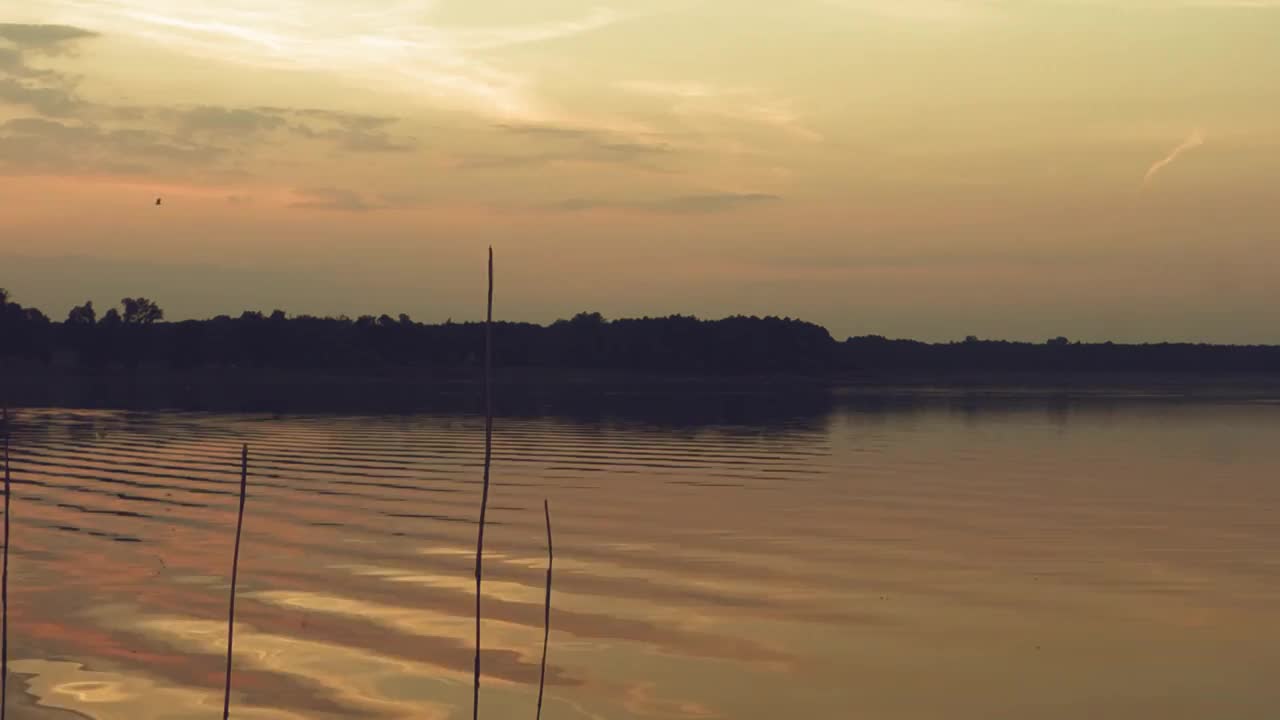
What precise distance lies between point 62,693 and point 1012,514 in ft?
66.3

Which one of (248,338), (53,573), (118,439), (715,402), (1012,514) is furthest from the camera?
(248,338)

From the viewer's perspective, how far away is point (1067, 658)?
50.2ft

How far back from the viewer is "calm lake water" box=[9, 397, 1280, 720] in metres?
13.7

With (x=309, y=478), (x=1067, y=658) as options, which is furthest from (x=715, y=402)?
(x=1067, y=658)

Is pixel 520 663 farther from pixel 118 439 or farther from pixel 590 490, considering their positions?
pixel 118 439

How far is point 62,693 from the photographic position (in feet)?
43.2

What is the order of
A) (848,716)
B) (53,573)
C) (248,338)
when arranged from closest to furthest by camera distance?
(848,716)
(53,573)
(248,338)

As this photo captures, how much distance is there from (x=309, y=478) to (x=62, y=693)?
20.2 m

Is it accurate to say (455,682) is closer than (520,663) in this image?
Yes

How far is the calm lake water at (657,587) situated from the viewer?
13.7 metres

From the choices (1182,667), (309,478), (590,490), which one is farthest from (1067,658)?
(309,478)

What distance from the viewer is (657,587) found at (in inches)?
761

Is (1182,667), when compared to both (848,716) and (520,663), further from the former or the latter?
(520,663)

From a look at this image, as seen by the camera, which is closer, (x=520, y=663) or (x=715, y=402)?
(x=520, y=663)
